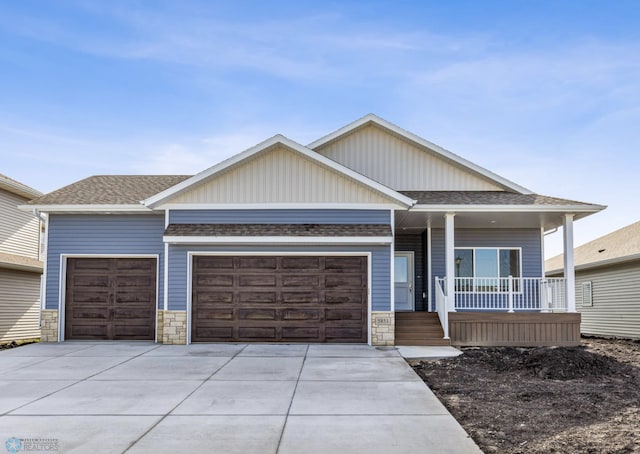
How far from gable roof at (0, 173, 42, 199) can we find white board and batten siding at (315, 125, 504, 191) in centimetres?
1000

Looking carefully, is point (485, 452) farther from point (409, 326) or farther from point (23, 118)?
point (23, 118)

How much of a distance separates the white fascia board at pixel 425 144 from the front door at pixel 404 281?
328 centimetres

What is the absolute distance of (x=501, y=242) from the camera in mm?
17438

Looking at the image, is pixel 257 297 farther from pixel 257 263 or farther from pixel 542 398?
pixel 542 398

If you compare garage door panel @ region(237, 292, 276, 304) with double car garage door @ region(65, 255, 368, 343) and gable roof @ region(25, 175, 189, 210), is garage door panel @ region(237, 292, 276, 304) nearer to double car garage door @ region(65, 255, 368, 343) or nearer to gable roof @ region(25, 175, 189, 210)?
double car garage door @ region(65, 255, 368, 343)

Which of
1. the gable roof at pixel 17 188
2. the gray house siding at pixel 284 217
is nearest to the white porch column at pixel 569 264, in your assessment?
the gray house siding at pixel 284 217

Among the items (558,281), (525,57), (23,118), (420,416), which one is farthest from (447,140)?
(23,118)

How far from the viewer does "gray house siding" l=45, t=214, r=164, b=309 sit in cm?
1482

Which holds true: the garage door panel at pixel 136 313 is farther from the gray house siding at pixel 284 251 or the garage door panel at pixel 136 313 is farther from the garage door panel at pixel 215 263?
the garage door panel at pixel 215 263

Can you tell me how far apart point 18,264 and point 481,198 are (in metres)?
14.9

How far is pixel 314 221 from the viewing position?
46.0ft

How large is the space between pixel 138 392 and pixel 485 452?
5250 millimetres

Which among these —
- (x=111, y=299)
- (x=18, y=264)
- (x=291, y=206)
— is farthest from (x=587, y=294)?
(x=18, y=264)

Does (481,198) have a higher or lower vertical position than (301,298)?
higher
